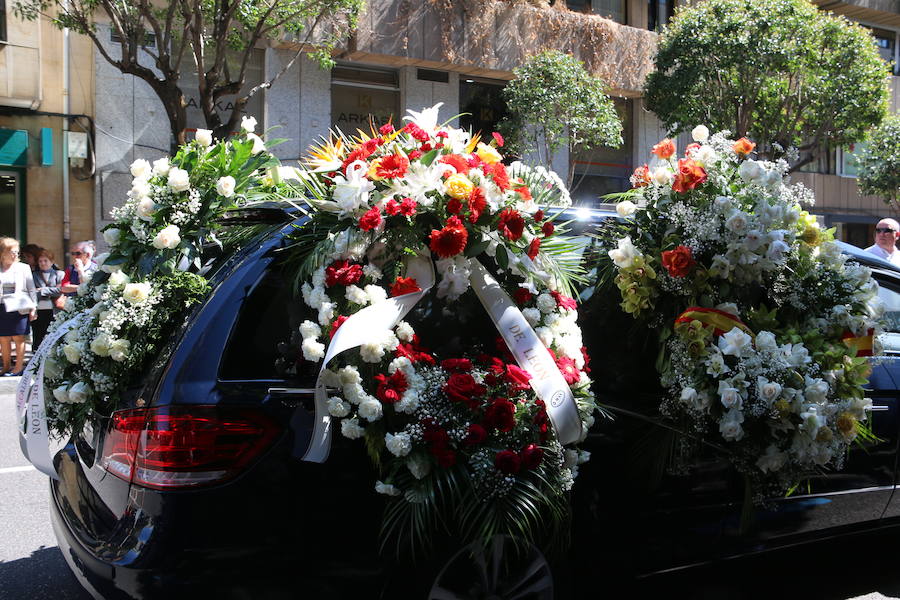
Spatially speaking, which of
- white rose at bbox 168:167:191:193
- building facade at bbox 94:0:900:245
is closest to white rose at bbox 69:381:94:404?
white rose at bbox 168:167:191:193

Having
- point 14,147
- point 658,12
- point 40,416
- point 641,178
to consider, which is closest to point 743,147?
point 641,178

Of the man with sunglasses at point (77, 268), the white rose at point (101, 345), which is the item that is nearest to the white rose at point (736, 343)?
the white rose at point (101, 345)

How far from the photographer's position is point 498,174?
2965 millimetres

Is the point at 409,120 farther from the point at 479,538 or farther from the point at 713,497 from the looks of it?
the point at 713,497

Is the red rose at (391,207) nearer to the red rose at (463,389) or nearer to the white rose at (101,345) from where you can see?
the red rose at (463,389)

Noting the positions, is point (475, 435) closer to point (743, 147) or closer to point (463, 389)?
point (463, 389)

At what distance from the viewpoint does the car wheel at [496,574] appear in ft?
8.79

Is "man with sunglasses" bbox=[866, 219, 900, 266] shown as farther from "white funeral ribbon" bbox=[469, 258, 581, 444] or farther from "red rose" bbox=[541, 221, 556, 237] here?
"white funeral ribbon" bbox=[469, 258, 581, 444]

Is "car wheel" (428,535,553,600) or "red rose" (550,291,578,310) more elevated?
"red rose" (550,291,578,310)

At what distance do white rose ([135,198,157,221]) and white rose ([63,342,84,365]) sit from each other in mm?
514

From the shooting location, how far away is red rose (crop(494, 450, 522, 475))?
8.46 feet

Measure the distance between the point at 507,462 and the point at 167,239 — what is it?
4.55ft

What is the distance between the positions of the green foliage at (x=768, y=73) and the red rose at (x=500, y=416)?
48.7 ft

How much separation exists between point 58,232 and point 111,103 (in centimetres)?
245
